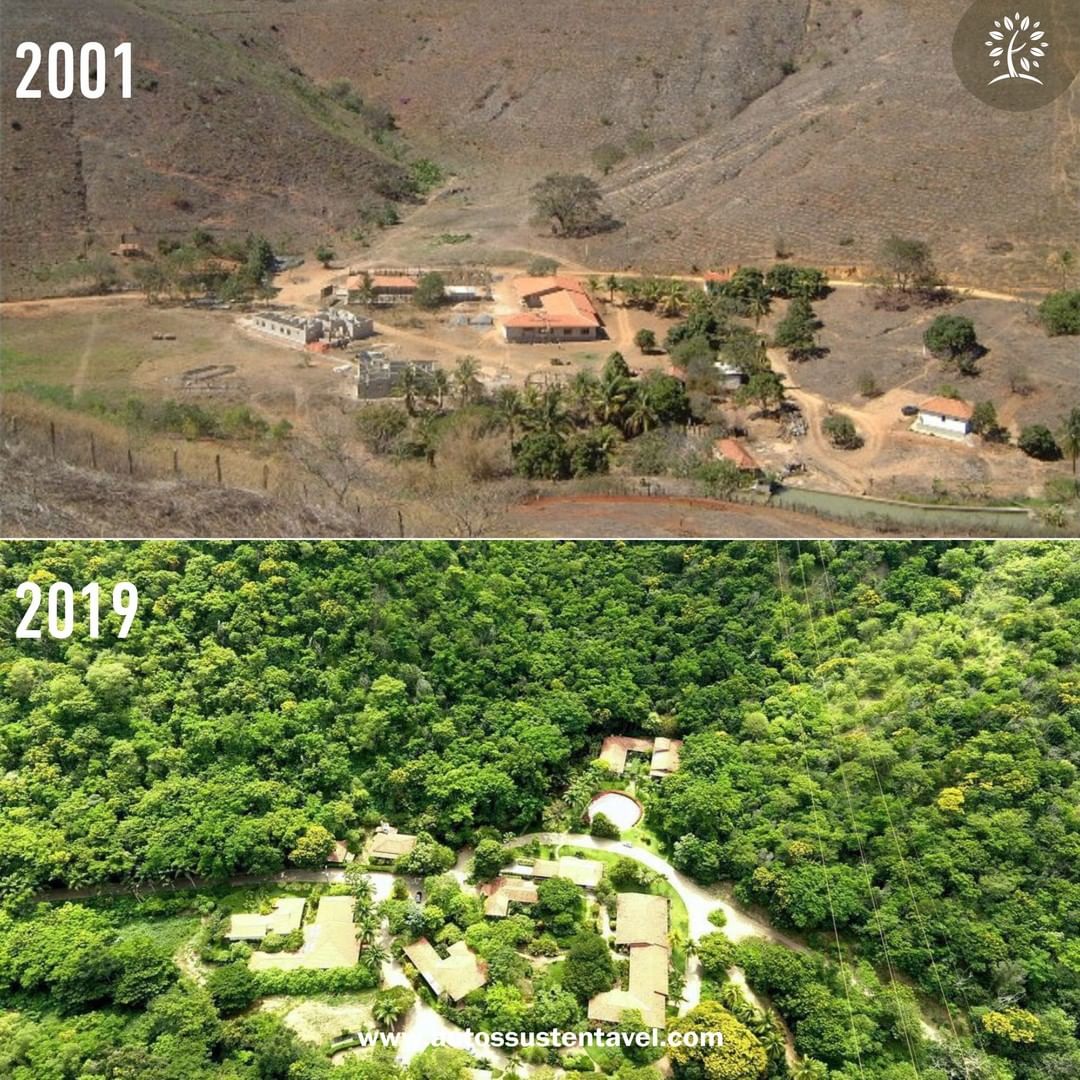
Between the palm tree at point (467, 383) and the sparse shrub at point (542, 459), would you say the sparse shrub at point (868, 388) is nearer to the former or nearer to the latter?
the sparse shrub at point (542, 459)

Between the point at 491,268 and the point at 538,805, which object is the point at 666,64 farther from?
the point at 538,805

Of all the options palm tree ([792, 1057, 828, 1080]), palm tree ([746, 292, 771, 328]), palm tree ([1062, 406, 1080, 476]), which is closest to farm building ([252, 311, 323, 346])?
palm tree ([746, 292, 771, 328])

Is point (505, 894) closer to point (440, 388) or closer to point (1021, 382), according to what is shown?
point (440, 388)

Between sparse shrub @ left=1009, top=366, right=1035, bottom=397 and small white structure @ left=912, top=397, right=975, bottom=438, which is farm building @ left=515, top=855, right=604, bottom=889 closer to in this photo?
small white structure @ left=912, top=397, right=975, bottom=438

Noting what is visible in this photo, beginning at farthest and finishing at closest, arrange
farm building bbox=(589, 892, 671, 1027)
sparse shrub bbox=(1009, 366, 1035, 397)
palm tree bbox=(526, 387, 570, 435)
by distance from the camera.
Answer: sparse shrub bbox=(1009, 366, 1035, 397) → palm tree bbox=(526, 387, 570, 435) → farm building bbox=(589, 892, 671, 1027)

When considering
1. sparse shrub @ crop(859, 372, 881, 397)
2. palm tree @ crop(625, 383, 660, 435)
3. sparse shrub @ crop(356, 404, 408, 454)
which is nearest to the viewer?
sparse shrub @ crop(356, 404, 408, 454)

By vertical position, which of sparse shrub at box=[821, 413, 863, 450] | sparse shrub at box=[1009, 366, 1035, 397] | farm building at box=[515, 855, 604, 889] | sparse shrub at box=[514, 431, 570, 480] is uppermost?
sparse shrub at box=[1009, 366, 1035, 397]

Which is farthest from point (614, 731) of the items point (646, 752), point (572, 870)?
point (572, 870)
